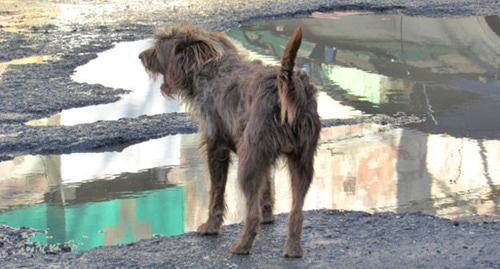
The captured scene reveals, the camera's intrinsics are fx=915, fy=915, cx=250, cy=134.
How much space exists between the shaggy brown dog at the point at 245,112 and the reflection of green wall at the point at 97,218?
679mm

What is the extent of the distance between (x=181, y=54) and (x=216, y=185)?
94 centimetres

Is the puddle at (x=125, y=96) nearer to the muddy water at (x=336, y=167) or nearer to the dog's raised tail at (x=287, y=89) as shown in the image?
the muddy water at (x=336, y=167)

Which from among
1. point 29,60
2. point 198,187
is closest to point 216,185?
point 198,187

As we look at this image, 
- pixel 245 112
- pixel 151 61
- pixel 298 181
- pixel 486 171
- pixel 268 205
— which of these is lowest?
pixel 486 171

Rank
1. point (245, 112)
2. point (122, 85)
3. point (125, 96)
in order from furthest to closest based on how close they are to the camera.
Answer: point (122, 85) < point (125, 96) < point (245, 112)

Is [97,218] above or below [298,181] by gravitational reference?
below

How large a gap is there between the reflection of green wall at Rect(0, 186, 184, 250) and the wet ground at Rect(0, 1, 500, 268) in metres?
0.02

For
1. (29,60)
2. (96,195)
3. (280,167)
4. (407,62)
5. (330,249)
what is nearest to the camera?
(330,249)

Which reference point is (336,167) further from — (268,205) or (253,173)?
(253,173)

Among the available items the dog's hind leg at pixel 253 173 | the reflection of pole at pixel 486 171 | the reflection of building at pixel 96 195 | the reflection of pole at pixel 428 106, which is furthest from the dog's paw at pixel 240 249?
the reflection of pole at pixel 428 106

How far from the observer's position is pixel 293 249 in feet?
19.1

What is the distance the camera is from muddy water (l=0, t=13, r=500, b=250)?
→ 287 inches

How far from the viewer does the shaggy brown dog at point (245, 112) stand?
5574mm

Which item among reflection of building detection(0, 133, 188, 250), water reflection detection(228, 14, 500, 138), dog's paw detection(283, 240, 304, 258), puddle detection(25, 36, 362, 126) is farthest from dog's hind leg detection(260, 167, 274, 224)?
water reflection detection(228, 14, 500, 138)
